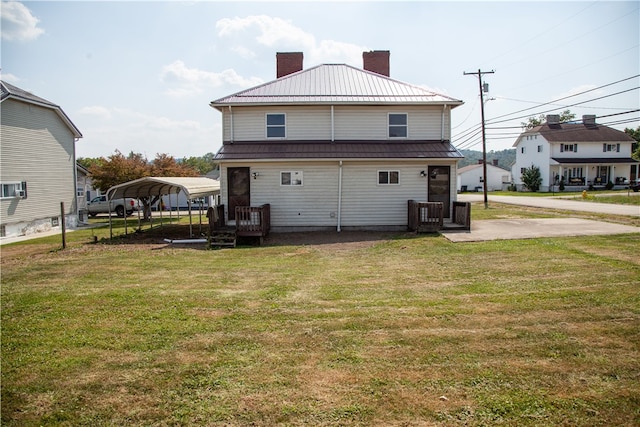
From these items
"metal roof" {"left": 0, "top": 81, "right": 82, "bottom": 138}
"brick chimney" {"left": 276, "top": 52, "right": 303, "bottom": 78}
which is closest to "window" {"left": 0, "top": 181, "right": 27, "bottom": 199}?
"metal roof" {"left": 0, "top": 81, "right": 82, "bottom": 138}

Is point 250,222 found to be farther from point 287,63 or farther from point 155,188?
point 287,63

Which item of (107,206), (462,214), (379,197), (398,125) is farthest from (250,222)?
(107,206)

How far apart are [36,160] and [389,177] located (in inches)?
715

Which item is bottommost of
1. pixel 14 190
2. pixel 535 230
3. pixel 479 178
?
pixel 535 230

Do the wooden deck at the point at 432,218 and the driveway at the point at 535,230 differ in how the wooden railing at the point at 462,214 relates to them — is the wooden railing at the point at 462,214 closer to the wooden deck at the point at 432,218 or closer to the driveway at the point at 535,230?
the wooden deck at the point at 432,218

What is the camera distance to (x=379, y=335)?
5949 millimetres

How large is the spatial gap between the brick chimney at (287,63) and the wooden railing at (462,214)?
11531 mm

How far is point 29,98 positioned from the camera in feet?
68.9

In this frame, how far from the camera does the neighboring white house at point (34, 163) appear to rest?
64.9 feet

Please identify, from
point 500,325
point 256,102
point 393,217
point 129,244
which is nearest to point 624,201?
point 393,217

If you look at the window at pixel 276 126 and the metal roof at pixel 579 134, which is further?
the metal roof at pixel 579 134

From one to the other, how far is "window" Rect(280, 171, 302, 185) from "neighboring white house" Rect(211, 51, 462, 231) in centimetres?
4

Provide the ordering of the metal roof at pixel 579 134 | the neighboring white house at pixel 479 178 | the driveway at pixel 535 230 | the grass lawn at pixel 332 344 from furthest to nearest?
the neighboring white house at pixel 479 178 < the metal roof at pixel 579 134 < the driveway at pixel 535 230 < the grass lawn at pixel 332 344

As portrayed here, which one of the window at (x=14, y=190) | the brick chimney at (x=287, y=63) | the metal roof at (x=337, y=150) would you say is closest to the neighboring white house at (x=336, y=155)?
the metal roof at (x=337, y=150)
